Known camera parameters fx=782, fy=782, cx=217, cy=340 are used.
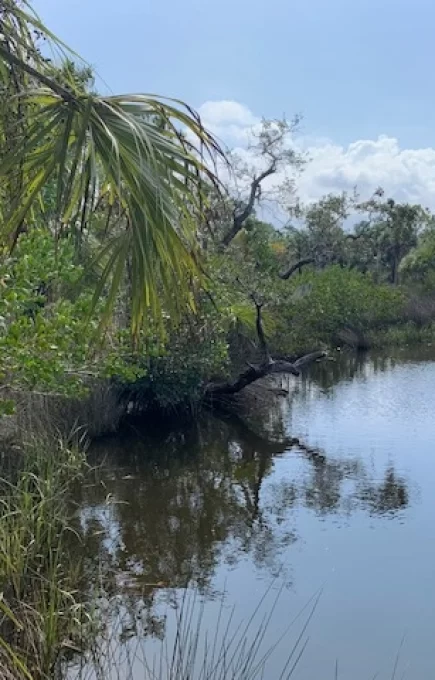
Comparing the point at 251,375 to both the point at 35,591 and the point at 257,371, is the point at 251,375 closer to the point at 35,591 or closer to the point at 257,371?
the point at 257,371

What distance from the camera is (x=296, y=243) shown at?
33844 mm

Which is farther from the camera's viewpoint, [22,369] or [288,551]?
[288,551]

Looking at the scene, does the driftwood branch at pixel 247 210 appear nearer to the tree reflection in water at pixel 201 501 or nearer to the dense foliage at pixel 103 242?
the dense foliage at pixel 103 242

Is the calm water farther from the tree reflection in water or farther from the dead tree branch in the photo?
the dead tree branch

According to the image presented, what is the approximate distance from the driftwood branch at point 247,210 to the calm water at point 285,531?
303 inches

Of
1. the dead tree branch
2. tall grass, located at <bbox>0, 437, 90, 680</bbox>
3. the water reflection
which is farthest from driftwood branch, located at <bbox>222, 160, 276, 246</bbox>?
tall grass, located at <bbox>0, 437, 90, 680</bbox>

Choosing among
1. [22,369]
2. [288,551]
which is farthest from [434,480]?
[22,369]

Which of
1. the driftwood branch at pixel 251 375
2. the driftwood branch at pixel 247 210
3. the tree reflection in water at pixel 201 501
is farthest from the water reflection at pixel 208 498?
the driftwood branch at pixel 247 210

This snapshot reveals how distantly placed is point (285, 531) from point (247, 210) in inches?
566

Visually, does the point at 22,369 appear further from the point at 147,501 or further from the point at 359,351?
the point at 359,351

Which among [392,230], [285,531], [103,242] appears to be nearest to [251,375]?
[285,531]

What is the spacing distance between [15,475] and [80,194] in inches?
236

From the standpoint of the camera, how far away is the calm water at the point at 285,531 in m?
5.79

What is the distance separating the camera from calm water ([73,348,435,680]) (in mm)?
5793
